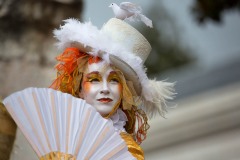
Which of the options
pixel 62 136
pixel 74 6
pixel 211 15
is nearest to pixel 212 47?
pixel 211 15

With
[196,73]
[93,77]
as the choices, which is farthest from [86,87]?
[196,73]

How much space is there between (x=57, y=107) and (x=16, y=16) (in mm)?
1769

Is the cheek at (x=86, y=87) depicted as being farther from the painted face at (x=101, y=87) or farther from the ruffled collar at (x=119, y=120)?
the ruffled collar at (x=119, y=120)

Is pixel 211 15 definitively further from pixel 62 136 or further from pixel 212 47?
pixel 62 136

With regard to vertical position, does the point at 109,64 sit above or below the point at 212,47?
below

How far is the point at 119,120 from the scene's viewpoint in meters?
4.00

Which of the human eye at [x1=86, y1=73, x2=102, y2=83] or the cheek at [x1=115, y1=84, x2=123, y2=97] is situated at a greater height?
the human eye at [x1=86, y1=73, x2=102, y2=83]

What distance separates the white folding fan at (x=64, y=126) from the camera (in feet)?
12.2

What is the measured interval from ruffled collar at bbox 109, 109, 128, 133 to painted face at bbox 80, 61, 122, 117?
49mm

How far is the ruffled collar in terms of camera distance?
13.0 feet

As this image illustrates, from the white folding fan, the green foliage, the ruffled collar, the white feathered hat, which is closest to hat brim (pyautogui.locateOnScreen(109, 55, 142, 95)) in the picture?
the white feathered hat

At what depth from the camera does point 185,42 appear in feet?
27.7

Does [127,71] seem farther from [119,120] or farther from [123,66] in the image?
[119,120]

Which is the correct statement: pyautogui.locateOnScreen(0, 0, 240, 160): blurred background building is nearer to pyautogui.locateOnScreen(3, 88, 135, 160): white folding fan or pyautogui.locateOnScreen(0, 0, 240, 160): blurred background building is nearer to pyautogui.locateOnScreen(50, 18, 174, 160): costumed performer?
pyautogui.locateOnScreen(50, 18, 174, 160): costumed performer
